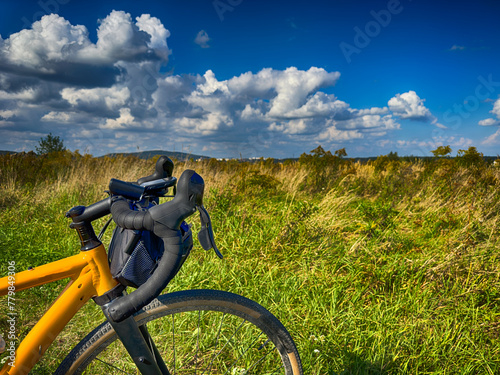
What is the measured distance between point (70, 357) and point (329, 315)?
6.67 feet

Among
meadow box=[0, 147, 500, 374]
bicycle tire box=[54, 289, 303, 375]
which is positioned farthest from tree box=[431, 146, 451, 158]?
bicycle tire box=[54, 289, 303, 375]

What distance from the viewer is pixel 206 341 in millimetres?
2418

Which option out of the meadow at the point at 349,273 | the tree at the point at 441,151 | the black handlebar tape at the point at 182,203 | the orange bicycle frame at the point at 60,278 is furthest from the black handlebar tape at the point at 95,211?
the tree at the point at 441,151

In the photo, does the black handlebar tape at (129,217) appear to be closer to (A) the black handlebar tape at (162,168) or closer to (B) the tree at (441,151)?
(A) the black handlebar tape at (162,168)

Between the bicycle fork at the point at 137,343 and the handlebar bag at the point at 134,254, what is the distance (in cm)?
15

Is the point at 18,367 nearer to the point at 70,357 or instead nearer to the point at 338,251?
the point at 70,357

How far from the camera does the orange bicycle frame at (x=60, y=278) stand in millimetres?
1108

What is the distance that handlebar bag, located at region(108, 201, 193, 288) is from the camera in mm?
1040

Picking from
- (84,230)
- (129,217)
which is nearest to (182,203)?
(129,217)

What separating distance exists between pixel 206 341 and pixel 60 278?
1601 millimetres

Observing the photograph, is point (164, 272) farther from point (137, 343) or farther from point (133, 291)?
point (137, 343)

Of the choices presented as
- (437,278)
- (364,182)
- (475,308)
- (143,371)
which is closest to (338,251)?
(437,278)

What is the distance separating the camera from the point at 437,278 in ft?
9.84

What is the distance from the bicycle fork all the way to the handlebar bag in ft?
0.50
